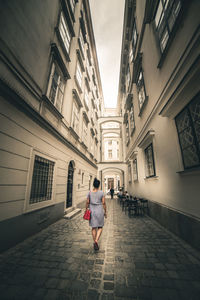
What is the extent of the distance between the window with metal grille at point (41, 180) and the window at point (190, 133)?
4.86 meters

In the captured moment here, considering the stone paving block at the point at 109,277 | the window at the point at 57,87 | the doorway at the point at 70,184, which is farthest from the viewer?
the doorway at the point at 70,184

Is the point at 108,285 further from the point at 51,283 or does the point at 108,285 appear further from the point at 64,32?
the point at 64,32

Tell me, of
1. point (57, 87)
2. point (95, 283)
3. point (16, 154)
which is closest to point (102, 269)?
point (95, 283)

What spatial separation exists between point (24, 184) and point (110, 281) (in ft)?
10.6

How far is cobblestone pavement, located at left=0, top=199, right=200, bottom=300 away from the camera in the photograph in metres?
1.79

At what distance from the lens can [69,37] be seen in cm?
807

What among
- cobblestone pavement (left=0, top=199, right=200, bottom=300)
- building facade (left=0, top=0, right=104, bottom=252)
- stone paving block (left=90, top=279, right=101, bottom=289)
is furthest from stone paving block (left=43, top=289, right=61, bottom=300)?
building facade (left=0, top=0, right=104, bottom=252)

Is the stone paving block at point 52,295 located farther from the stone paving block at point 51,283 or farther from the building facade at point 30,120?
the building facade at point 30,120

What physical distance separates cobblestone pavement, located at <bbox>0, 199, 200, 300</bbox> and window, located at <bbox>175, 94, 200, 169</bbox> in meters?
2.22

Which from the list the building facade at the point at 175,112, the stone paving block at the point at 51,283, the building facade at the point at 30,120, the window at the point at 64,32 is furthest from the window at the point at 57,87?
the stone paving block at the point at 51,283

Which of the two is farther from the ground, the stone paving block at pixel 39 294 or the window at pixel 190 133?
the window at pixel 190 133

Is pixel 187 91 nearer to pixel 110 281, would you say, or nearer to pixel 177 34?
pixel 177 34

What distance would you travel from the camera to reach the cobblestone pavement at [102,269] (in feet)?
5.87

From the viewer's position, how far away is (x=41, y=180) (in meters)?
4.75
